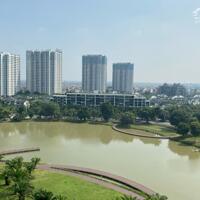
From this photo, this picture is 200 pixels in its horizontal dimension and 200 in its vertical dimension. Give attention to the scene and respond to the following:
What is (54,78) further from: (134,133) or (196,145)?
(196,145)

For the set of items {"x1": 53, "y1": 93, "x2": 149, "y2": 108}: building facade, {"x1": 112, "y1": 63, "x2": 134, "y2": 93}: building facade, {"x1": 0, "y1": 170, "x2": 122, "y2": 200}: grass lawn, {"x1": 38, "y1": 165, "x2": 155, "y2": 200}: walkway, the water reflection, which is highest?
{"x1": 112, "y1": 63, "x2": 134, "y2": 93}: building facade

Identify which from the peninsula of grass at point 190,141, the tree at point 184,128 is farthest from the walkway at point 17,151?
the tree at point 184,128

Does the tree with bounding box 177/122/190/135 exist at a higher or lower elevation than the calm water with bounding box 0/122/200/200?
higher

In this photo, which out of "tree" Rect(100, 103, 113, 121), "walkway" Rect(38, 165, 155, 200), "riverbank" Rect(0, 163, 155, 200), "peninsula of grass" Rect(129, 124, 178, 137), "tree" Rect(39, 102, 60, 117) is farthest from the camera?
"tree" Rect(39, 102, 60, 117)

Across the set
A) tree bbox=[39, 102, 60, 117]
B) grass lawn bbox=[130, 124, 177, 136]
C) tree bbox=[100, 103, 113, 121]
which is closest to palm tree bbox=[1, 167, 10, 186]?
grass lawn bbox=[130, 124, 177, 136]

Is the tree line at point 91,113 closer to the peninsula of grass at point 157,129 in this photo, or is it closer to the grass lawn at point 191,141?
the peninsula of grass at point 157,129

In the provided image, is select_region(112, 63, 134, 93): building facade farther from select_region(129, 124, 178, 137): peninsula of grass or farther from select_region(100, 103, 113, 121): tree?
select_region(129, 124, 178, 137): peninsula of grass

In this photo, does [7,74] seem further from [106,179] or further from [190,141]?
[106,179]
